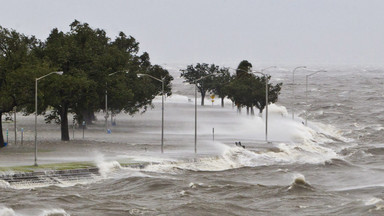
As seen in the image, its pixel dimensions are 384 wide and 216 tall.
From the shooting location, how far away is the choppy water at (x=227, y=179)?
135ft

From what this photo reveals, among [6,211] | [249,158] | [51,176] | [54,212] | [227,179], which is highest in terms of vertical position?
[249,158]

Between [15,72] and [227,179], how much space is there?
66.4ft

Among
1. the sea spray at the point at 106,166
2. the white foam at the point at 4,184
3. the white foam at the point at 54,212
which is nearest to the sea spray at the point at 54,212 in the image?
the white foam at the point at 54,212

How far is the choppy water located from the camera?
4116 cm

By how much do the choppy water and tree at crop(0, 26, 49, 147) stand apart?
8474 mm

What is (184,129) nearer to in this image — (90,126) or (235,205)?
(90,126)

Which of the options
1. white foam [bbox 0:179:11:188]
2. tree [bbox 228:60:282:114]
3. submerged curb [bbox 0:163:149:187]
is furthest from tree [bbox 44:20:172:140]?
tree [bbox 228:60:282:114]

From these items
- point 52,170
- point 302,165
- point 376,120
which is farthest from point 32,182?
point 376,120

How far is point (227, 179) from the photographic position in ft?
175

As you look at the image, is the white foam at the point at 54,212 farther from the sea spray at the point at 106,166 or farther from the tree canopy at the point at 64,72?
the tree canopy at the point at 64,72

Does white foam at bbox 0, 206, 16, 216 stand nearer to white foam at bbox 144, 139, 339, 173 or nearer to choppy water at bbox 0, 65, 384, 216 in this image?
choppy water at bbox 0, 65, 384, 216

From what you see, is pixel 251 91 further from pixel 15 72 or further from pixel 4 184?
pixel 4 184

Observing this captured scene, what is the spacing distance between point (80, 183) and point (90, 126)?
51297 millimetres

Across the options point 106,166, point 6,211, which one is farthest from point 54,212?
point 106,166
